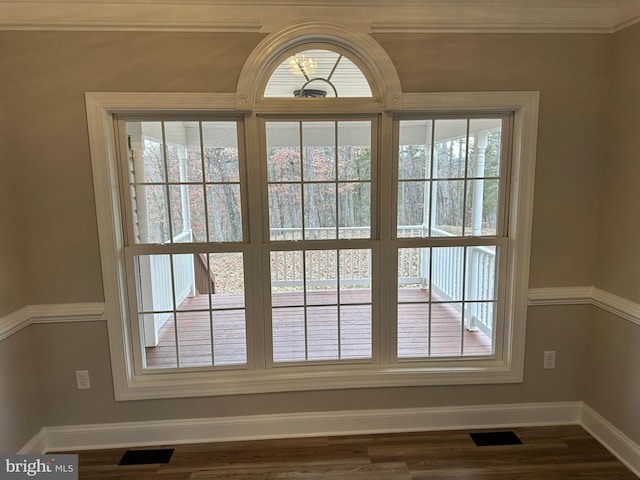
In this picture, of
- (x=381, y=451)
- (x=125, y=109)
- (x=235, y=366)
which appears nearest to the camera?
(x=125, y=109)

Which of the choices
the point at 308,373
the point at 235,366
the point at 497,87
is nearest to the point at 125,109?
the point at 235,366

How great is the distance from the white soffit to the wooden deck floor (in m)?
1.53

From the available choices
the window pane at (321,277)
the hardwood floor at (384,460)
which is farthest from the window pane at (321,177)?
the hardwood floor at (384,460)

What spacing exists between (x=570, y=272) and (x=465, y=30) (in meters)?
1.55

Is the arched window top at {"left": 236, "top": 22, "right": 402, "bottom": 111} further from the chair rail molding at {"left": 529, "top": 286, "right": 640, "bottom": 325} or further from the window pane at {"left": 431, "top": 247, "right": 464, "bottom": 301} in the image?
the chair rail molding at {"left": 529, "top": 286, "right": 640, "bottom": 325}

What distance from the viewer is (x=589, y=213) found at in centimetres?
229

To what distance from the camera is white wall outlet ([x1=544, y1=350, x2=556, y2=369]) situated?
239 cm

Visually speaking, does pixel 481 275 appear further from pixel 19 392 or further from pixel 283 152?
pixel 19 392

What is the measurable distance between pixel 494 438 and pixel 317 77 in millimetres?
2398

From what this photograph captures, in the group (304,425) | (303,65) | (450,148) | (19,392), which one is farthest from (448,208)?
(19,392)

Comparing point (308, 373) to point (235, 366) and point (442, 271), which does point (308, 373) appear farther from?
point (442, 271)

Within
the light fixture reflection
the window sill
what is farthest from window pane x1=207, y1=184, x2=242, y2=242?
the window sill

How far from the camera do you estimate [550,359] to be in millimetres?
2396

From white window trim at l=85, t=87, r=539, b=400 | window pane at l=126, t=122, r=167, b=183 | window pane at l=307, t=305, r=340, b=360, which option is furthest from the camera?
window pane at l=307, t=305, r=340, b=360
